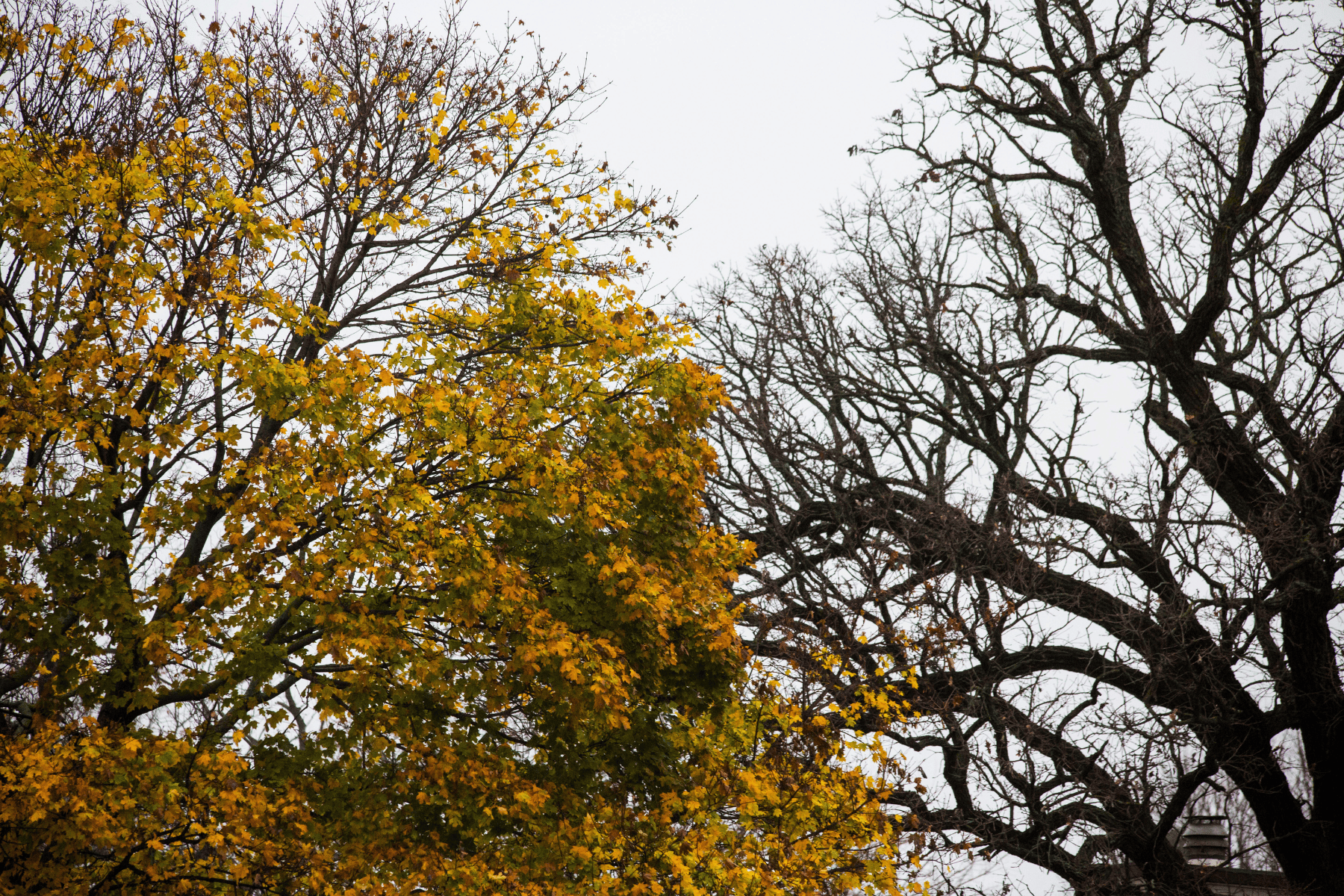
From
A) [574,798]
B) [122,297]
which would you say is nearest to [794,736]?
[574,798]

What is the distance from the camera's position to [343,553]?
7621 mm

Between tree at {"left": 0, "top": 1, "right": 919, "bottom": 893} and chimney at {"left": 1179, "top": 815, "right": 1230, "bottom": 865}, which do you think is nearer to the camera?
tree at {"left": 0, "top": 1, "right": 919, "bottom": 893}

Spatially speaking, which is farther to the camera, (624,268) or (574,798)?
(624,268)

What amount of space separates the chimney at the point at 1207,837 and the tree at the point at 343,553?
157 inches

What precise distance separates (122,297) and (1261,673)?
43.4 ft

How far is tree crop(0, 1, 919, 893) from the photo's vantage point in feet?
24.0

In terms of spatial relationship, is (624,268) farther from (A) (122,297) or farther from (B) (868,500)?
(B) (868,500)

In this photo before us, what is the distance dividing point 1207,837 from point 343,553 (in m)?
9.57

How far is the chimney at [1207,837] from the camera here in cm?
1141

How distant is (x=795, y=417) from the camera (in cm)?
1745

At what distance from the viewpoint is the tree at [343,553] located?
7324mm

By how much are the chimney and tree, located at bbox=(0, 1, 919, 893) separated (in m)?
3.98

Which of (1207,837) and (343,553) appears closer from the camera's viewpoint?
(343,553)

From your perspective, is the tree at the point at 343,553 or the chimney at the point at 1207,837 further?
the chimney at the point at 1207,837
